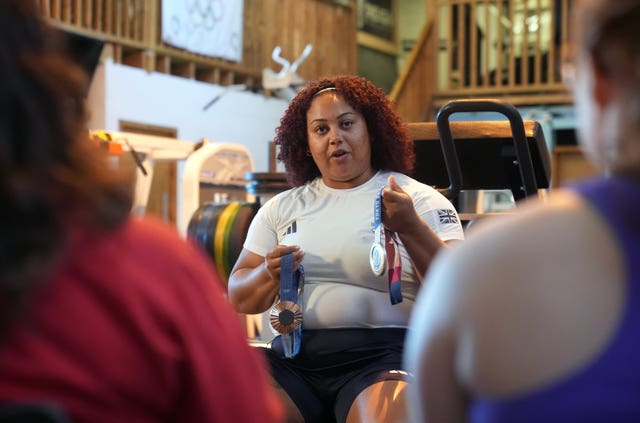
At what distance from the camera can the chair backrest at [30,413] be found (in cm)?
67

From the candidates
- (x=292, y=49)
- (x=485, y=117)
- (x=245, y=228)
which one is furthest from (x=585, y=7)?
(x=292, y=49)

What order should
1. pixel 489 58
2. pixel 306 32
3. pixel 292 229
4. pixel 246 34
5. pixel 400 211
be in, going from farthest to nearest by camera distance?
1. pixel 306 32
2. pixel 246 34
3. pixel 489 58
4. pixel 292 229
5. pixel 400 211

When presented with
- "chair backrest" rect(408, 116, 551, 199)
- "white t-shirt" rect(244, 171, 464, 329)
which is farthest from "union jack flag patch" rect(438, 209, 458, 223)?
"chair backrest" rect(408, 116, 551, 199)

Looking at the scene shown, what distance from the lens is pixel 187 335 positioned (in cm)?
73

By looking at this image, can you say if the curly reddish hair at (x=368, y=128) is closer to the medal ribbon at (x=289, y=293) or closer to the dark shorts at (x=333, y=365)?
the medal ribbon at (x=289, y=293)

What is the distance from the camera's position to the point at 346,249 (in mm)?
2115

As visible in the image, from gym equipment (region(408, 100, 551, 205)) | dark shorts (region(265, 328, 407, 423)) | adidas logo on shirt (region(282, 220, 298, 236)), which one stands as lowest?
dark shorts (region(265, 328, 407, 423))

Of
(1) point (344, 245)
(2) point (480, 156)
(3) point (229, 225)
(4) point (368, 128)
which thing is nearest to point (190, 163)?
(3) point (229, 225)

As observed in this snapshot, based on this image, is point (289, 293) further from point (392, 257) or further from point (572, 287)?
point (572, 287)

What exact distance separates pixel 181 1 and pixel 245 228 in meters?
4.78

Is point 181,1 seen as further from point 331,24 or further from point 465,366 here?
point 465,366

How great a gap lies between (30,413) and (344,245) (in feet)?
4.87

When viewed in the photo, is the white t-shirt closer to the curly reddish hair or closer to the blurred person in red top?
the curly reddish hair

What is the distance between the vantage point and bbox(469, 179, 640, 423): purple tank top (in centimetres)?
72
